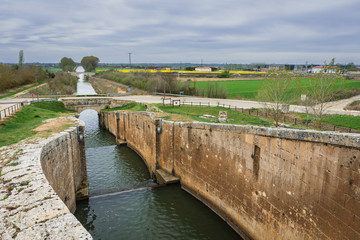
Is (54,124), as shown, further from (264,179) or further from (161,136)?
(264,179)

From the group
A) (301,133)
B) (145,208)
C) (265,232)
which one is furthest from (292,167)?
(145,208)

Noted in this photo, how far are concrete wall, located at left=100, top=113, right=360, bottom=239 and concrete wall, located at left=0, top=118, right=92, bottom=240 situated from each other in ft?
24.2

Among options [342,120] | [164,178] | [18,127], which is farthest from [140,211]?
[342,120]

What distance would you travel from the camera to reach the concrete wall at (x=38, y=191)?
500 cm

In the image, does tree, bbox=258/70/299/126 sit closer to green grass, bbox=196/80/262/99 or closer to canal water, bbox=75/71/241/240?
canal water, bbox=75/71/241/240

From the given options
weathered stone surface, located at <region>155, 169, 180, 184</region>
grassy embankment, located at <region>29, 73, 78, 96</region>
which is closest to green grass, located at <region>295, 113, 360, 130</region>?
weathered stone surface, located at <region>155, 169, 180, 184</region>

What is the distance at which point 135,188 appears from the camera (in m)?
17.2

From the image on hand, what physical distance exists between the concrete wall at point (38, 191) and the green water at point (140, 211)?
1.84 m

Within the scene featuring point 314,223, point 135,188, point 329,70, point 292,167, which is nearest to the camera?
point 314,223

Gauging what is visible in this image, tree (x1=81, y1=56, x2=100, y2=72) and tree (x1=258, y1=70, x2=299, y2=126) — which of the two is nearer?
tree (x1=258, y1=70, x2=299, y2=126)

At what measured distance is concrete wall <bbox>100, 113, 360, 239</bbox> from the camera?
8.20 m

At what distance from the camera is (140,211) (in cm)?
1478

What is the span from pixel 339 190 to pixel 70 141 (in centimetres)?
1295

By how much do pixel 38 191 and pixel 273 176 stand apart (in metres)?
8.64
